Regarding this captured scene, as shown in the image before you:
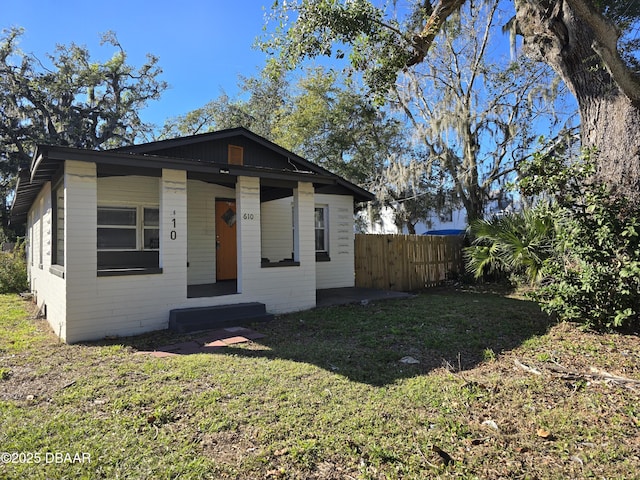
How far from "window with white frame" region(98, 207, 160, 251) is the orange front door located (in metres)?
1.53

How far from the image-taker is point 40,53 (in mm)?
22406

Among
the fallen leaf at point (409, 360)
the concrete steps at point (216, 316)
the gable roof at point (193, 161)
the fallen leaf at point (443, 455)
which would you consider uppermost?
the gable roof at point (193, 161)

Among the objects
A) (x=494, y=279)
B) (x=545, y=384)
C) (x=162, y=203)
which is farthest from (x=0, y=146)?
(x=545, y=384)

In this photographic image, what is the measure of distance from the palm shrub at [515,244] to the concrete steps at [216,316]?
17.0ft

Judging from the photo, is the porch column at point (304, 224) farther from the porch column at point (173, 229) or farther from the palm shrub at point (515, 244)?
the palm shrub at point (515, 244)

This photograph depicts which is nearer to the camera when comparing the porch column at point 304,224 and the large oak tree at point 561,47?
the large oak tree at point 561,47

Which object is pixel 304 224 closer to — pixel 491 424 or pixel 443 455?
pixel 491 424

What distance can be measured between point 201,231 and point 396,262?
574cm

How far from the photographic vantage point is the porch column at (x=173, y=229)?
689 cm

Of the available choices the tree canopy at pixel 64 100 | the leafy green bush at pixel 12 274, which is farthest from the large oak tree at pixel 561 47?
the tree canopy at pixel 64 100

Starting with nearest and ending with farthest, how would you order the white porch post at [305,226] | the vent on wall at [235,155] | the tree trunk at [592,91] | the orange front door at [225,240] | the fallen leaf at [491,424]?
the fallen leaf at [491,424] → the tree trunk at [592,91] → the white porch post at [305,226] → the vent on wall at [235,155] → the orange front door at [225,240]

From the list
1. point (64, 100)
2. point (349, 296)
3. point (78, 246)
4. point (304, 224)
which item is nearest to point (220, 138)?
point (304, 224)

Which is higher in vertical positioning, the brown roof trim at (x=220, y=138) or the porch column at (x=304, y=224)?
the brown roof trim at (x=220, y=138)

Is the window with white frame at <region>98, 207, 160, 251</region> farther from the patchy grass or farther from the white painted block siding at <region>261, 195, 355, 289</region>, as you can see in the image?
the patchy grass
